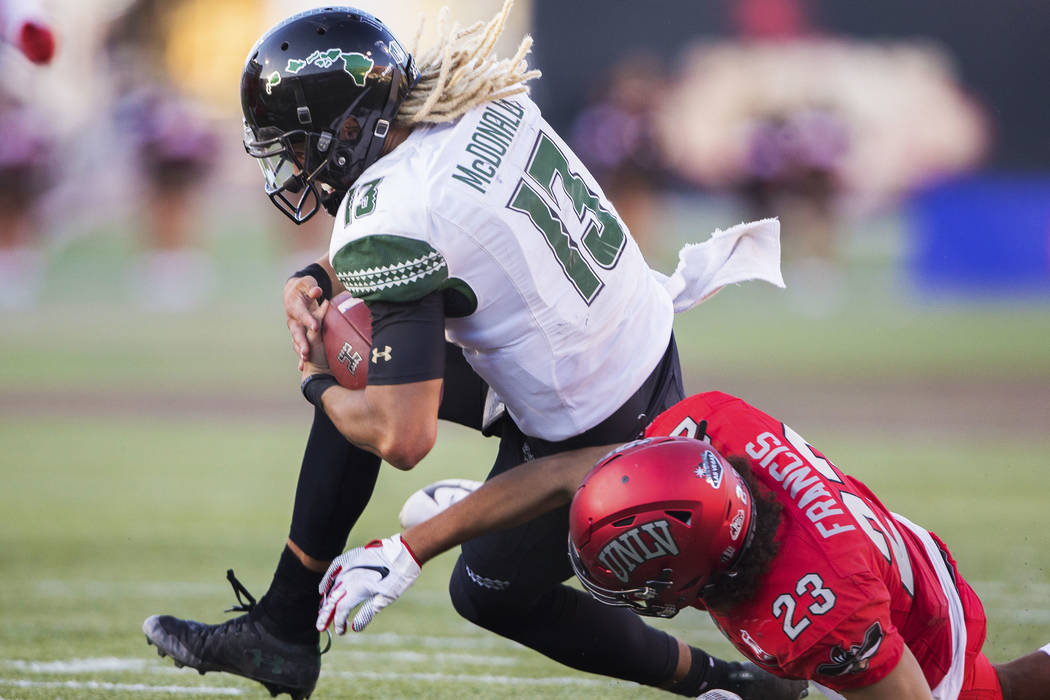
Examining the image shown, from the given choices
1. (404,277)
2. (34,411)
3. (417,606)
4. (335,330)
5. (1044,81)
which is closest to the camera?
(404,277)

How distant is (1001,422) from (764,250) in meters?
7.86

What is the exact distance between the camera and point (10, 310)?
59.4 ft

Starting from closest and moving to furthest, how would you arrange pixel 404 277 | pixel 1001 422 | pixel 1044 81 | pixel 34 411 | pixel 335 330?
pixel 404 277, pixel 335 330, pixel 1001 422, pixel 34 411, pixel 1044 81

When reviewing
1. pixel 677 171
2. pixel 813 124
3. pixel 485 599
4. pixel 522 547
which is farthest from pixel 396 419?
pixel 813 124

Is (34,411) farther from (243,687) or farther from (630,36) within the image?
(630,36)

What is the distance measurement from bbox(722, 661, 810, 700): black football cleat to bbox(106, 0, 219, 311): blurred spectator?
15.9 meters

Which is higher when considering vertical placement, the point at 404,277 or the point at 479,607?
the point at 404,277

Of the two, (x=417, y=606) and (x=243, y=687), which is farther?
(x=417, y=606)

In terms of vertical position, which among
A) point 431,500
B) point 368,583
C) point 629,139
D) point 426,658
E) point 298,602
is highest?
point 368,583

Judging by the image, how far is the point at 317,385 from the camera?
292 cm

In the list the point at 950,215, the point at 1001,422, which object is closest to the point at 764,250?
the point at 1001,422

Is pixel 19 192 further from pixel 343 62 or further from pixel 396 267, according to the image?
pixel 396 267

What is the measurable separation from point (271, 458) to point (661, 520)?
22.7 feet

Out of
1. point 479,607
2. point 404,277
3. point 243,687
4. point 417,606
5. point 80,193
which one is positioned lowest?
point 80,193
